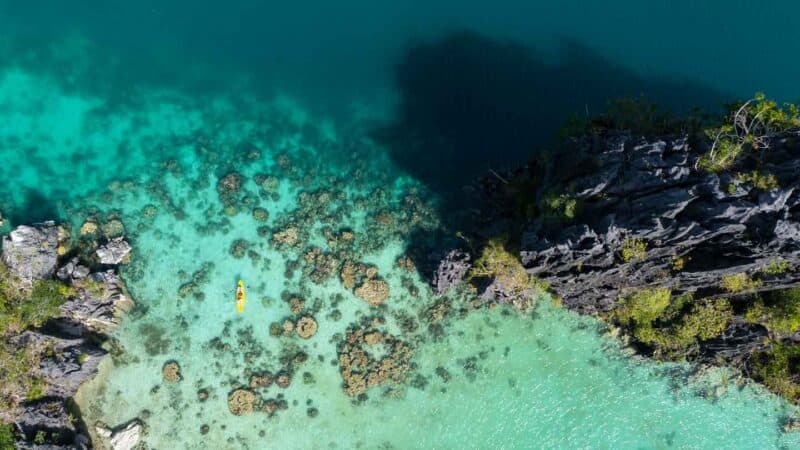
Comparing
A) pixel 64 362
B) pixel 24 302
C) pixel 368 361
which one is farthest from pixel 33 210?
pixel 368 361

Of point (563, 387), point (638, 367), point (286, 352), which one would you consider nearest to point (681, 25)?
point (638, 367)

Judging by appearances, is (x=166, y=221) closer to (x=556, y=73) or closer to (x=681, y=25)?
(x=556, y=73)

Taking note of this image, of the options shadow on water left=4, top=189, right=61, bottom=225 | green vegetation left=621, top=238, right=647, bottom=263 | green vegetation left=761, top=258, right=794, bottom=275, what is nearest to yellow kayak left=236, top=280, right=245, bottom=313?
shadow on water left=4, top=189, right=61, bottom=225

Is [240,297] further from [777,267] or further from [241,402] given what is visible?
[777,267]

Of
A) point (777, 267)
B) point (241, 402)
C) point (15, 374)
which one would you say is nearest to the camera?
point (777, 267)

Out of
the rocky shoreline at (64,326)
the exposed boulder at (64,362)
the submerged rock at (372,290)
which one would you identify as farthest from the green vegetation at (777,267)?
the exposed boulder at (64,362)

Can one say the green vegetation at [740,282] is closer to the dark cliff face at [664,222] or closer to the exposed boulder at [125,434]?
the dark cliff face at [664,222]
